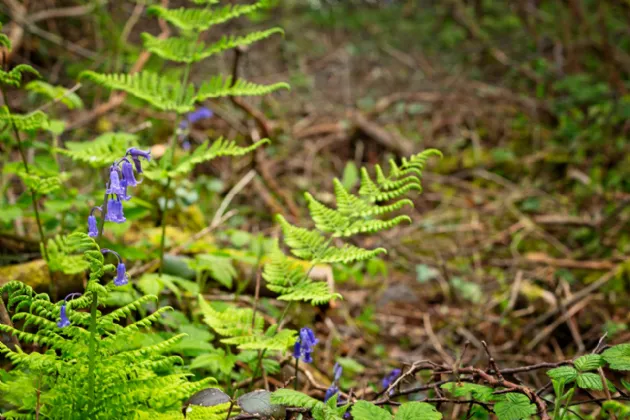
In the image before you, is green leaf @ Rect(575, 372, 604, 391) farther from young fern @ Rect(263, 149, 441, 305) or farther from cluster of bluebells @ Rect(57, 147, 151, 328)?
cluster of bluebells @ Rect(57, 147, 151, 328)

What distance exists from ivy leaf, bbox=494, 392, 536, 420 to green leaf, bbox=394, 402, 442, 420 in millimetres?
207

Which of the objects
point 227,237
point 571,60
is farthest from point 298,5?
point 227,237

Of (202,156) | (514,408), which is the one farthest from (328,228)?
(514,408)

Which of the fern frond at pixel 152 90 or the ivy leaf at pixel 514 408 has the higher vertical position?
the fern frond at pixel 152 90

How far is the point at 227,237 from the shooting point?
13.4 ft

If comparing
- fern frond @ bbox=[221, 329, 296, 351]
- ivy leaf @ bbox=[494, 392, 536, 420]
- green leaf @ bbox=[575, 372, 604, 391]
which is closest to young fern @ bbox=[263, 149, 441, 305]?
fern frond @ bbox=[221, 329, 296, 351]

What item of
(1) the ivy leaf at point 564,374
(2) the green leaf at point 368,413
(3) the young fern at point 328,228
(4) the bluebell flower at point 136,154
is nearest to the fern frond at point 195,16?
(4) the bluebell flower at point 136,154

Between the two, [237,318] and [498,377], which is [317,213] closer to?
[237,318]

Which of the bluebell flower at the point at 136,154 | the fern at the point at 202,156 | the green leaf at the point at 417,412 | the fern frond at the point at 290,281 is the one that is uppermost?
the bluebell flower at the point at 136,154

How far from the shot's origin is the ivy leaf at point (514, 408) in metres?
1.67

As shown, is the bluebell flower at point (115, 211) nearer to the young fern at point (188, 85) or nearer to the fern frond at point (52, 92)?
the young fern at point (188, 85)

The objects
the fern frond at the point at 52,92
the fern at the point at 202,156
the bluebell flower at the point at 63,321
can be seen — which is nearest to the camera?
the bluebell flower at the point at 63,321

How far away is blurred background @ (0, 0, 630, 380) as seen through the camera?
3.86 metres

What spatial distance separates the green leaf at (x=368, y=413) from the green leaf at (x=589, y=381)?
571 millimetres
